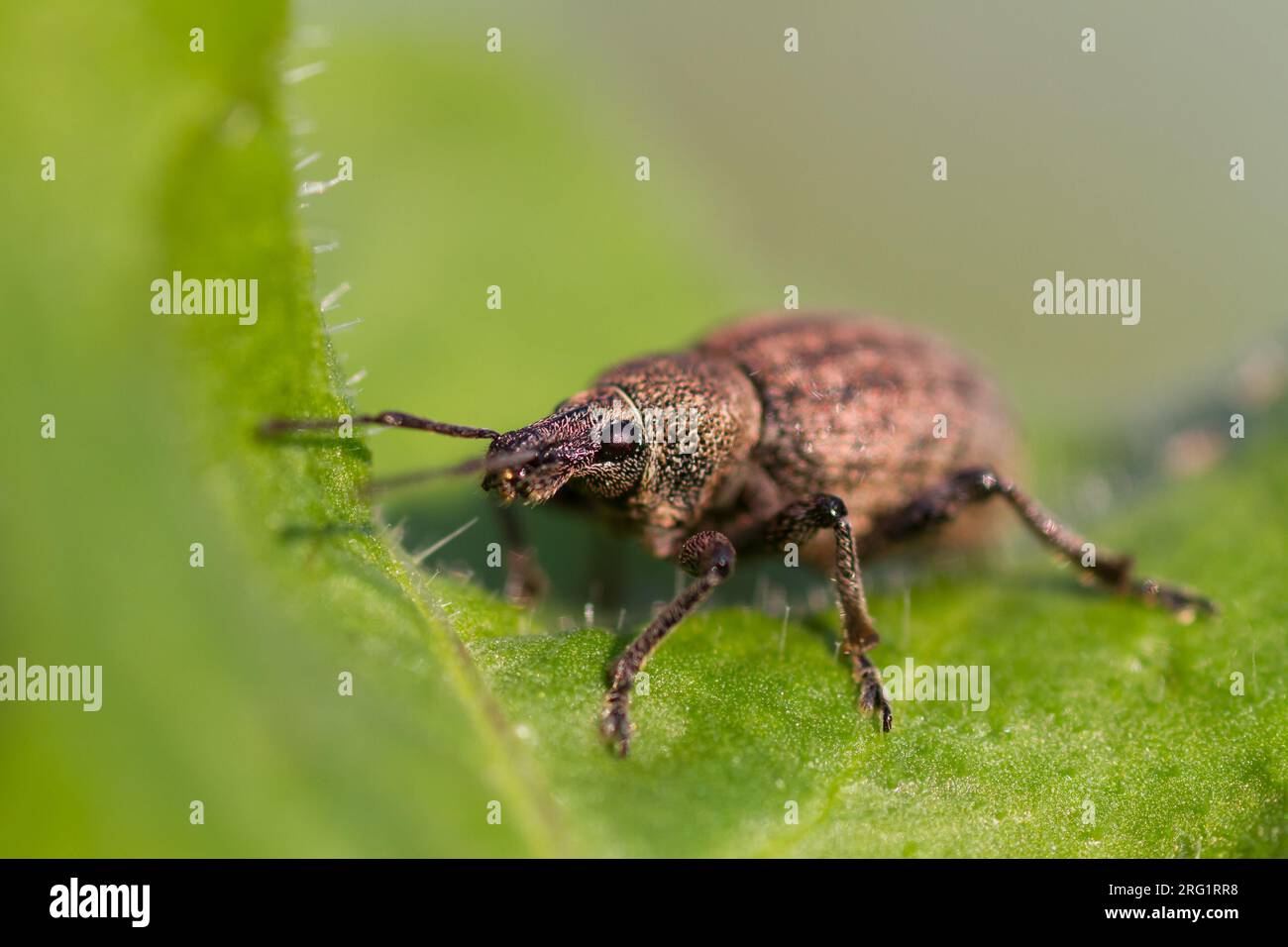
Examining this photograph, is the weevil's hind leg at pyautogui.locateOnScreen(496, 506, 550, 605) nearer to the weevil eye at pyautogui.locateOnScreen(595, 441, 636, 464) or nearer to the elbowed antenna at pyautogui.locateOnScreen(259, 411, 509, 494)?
the weevil eye at pyautogui.locateOnScreen(595, 441, 636, 464)

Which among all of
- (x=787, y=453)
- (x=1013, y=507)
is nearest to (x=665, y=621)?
(x=787, y=453)

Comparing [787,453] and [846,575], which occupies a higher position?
[787,453]

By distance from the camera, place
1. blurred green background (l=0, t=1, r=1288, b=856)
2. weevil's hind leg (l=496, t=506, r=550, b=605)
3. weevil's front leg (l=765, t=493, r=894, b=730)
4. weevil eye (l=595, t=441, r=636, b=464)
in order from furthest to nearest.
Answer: weevil's hind leg (l=496, t=506, r=550, b=605)
weevil eye (l=595, t=441, r=636, b=464)
weevil's front leg (l=765, t=493, r=894, b=730)
blurred green background (l=0, t=1, r=1288, b=856)

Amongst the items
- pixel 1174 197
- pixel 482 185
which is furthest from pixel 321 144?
pixel 1174 197

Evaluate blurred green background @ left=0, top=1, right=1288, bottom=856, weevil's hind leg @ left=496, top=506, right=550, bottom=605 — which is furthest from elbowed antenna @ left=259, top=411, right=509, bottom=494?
weevil's hind leg @ left=496, top=506, right=550, bottom=605

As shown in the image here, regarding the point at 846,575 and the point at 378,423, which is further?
the point at 846,575

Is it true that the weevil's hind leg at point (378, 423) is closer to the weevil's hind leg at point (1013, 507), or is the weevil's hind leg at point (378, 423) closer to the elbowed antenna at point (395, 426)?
the elbowed antenna at point (395, 426)

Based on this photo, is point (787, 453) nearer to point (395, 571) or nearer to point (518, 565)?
point (518, 565)
